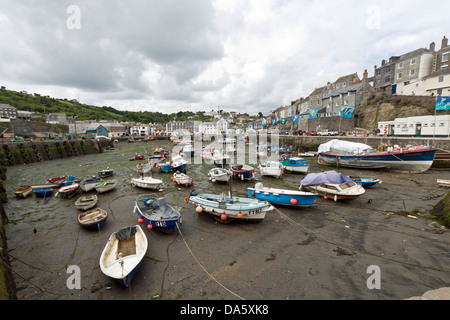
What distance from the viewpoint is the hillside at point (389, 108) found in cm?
3491

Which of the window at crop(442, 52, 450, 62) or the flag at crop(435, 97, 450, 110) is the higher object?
the window at crop(442, 52, 450, 62)

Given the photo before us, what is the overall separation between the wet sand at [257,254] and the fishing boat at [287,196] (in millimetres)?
675

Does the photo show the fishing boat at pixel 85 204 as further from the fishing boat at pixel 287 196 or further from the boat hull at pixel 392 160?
the boat hull at pixel 392 160

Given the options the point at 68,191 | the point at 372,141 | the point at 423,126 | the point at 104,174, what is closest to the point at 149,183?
the point at 68,191

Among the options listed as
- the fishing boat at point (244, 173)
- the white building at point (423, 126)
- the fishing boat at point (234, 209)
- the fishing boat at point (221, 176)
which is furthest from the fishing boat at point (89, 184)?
the white building at point (423, 126)

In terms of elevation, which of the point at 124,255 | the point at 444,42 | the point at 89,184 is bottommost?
the point at 124,255

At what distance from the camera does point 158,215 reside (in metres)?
11.9

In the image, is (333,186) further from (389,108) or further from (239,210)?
(389,108)

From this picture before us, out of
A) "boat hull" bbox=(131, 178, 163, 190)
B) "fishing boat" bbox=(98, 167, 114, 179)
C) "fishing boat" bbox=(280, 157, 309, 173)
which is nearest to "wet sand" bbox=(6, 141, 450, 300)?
"boat hull" bbox=(131, 178, 163, 190)

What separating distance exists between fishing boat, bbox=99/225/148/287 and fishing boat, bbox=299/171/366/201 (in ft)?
43.6

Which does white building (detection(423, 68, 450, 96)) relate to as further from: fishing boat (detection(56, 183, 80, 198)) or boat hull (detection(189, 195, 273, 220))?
fishing boat (detection(56, 183, 80, 198))

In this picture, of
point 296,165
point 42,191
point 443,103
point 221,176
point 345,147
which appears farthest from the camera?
point 443,103

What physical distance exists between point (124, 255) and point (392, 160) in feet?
102

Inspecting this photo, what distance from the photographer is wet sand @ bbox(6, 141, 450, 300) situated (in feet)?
23.2
